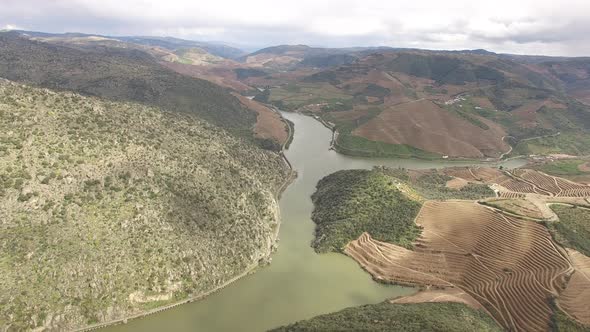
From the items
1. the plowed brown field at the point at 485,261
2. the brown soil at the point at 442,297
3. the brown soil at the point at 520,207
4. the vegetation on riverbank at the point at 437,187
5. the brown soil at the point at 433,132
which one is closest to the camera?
the plowed brown field at the point at 485,261

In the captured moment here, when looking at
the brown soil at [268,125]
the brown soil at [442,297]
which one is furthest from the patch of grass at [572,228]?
the brown soil at [268,125]

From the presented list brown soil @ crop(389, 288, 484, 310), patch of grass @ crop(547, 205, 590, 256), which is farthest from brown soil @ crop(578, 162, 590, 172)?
brown soil @ crop(389, 288, 484, 310)

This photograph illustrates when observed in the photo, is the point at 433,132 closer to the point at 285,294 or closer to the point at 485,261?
the point at 485,261

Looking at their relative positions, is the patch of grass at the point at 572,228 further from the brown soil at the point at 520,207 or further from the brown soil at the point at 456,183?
the brown soil at the point at 456,183

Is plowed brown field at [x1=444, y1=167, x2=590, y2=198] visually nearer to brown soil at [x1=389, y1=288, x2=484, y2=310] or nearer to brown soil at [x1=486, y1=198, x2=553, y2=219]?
brown soil at [x1=486, y1=198, x2=553, y2=219]

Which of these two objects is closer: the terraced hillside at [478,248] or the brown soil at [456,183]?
the terraced hillside at [478,248]

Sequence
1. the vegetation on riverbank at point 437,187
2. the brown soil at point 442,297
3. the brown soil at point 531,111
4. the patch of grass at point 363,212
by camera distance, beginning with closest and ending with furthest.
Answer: the brown soil at point 442,297 < the patch of grass at point 363,212 < the vegetation on riverbank at point 437,187 < the brown soil at point 531,111
